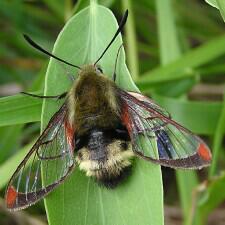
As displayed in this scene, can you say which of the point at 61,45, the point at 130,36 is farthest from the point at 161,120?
the point at 130,36

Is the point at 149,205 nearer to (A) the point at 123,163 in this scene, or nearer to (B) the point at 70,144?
(A) the point at 123,163

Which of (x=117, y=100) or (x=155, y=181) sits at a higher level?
(x=117, y=100)

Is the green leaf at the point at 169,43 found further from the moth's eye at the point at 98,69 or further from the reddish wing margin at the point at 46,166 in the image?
the reddish wing margin at the point at 46,166

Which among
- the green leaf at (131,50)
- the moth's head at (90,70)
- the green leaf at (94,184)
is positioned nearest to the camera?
the green leaf at (94,184)

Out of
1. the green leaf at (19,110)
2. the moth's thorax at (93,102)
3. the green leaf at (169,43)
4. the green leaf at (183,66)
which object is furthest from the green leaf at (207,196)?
the green leaf at (19,110)

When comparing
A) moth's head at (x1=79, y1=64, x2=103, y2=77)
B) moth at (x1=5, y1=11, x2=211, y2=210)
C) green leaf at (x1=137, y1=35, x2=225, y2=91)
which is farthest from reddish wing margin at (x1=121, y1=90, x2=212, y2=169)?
green leaf at (x1=137, y1=35, x2=225, y2=91)

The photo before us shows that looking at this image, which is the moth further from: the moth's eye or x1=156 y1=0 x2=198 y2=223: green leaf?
x1=156 y1=0 x2=198 y2=223: green leaf
